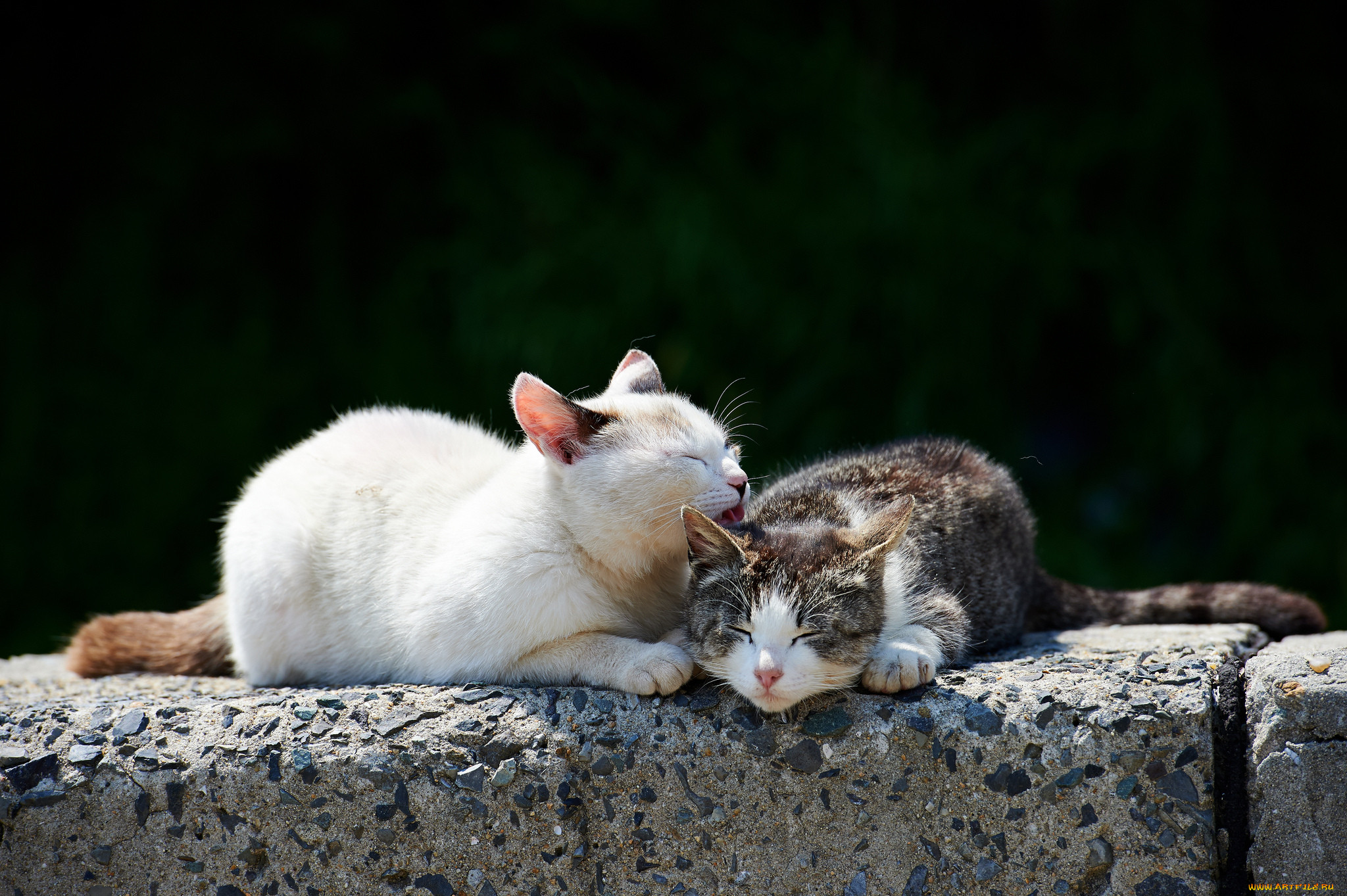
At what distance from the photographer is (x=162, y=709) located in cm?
197

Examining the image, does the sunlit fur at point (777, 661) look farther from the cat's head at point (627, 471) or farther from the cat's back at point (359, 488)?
the cat's back at point (359, 488)

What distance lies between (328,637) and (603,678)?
2.34 ft

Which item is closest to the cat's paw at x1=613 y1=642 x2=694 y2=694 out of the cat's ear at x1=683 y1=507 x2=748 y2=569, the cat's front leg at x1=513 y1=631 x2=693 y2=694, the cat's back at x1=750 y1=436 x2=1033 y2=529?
the cat's front leg at x1=513 y1=631 x2=693 y2=694

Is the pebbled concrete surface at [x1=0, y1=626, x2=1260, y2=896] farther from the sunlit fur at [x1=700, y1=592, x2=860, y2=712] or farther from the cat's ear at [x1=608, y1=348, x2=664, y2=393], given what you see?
the cat's ear at [x1=608, y1=348, x2=664, y2=393]

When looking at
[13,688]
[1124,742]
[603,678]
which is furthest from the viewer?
[13,688]

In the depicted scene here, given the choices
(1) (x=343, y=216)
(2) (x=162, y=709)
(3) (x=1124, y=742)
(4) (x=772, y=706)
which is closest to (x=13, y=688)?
(2) (x=162, y=709)

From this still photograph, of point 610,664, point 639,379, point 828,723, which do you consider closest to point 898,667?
point 828,723

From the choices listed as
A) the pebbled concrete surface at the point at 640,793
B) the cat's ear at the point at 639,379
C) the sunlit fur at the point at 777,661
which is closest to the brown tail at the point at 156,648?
the pebbled concrete surface at the point at 640,793

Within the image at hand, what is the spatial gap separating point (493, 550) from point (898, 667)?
0.81 metres

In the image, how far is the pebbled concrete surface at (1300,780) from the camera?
5.33ft

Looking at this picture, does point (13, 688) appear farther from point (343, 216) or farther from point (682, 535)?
point (343, 216)

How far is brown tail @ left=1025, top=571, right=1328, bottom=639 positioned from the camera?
2.46 m

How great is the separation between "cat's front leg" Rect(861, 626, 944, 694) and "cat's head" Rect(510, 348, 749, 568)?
16.5 inches

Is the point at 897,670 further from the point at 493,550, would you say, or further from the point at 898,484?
the point at 493,550
